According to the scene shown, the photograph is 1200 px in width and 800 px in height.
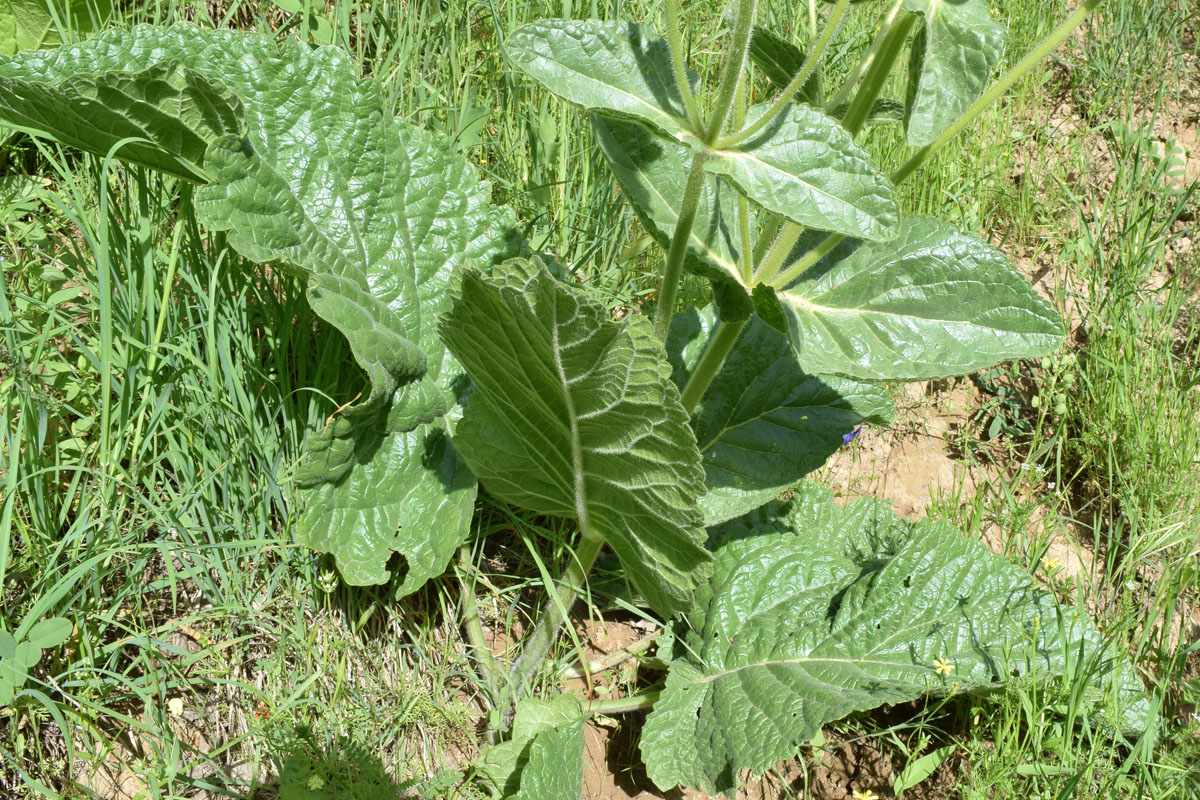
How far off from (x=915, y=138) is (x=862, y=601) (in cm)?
118

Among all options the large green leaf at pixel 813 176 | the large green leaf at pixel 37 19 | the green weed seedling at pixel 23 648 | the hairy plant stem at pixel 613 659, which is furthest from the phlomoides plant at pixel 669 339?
the large green leaf at pixel 37 19

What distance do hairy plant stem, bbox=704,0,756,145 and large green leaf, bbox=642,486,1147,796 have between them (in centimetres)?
116

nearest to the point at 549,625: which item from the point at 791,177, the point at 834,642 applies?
the point at 834,642

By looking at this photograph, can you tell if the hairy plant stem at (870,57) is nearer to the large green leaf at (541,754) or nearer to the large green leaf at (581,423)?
the large green leaf at (581,423)

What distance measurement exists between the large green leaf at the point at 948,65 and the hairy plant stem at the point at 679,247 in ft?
1.16

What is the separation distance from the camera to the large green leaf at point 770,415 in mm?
2383

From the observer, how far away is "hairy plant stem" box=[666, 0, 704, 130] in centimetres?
153

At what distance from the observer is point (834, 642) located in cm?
229

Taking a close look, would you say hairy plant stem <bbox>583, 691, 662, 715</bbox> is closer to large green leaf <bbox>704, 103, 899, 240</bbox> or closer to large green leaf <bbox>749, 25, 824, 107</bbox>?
large green leaf <bbox>704, 103, 899, 240</bbox>

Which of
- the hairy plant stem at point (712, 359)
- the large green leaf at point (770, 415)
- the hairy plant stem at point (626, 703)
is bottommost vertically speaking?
the hairy plant stem at point (626, 703)

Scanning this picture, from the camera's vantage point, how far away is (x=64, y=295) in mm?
2291

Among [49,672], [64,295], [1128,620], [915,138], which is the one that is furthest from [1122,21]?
[49,672]

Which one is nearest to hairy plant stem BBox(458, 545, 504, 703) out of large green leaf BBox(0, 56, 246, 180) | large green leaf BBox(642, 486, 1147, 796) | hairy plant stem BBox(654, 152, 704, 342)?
large green leaf BBox(642, 486, 1147, 796)

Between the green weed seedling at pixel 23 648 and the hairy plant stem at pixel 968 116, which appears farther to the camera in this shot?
the green weed seedling at pixel 23 648
